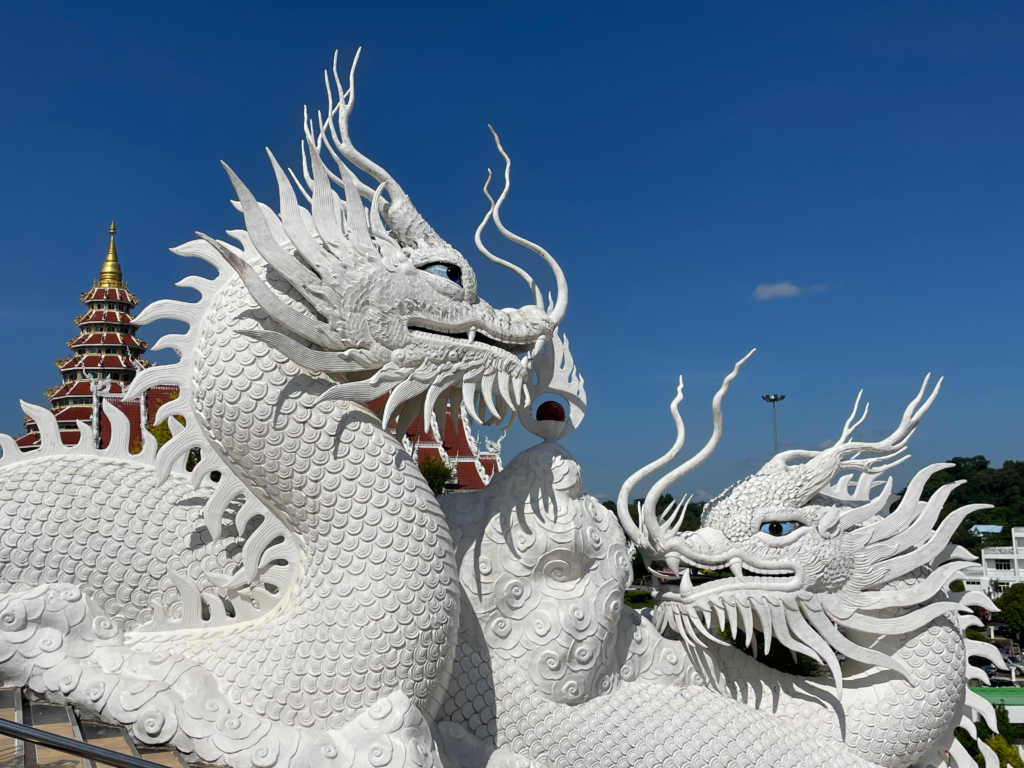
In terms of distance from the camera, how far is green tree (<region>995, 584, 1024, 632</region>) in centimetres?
2322

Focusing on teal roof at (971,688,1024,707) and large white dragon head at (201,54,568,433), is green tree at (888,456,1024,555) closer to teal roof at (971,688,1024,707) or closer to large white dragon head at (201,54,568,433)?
teal roof at (971,688,1024,707)

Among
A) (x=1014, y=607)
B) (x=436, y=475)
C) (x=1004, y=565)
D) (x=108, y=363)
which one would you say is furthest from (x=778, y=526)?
(x=1004, y=565)

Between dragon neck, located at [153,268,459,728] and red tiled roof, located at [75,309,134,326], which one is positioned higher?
red tiled roof, located at [75,309,134,326]

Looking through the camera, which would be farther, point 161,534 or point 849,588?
point 849,588

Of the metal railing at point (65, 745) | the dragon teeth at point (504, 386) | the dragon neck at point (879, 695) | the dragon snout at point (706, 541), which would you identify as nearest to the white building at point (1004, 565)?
the dragon neck at point (879, 695)

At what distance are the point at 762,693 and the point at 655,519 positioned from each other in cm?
129

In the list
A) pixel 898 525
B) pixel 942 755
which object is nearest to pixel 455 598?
pixel 898 525

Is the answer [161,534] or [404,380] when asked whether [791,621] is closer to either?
[404,380]

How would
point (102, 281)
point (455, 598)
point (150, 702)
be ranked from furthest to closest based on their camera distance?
point (102, 281), point (455, 598), point (150, 702)

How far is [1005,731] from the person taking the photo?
8219mm

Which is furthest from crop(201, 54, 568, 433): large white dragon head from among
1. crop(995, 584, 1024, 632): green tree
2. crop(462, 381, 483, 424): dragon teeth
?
crop(995, 584, 1024, 632): green tree

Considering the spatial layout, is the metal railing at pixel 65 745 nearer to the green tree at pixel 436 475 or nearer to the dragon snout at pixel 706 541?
the dragon snout at pixel 706 541

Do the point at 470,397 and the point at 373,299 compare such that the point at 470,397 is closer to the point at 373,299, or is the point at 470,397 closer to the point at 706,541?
Answer: the point at 373,299

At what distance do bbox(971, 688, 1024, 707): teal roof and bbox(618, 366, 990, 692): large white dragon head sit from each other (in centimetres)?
845
